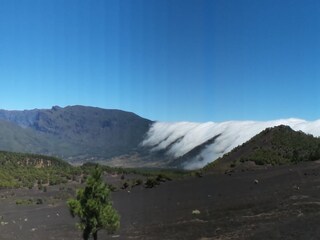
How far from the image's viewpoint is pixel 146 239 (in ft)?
168

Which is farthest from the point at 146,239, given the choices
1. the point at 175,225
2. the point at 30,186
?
the point at 30,186

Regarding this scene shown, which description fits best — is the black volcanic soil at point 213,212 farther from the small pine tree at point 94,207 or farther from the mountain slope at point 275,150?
the mountain slope at point 275,150

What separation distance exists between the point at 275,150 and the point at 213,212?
186ft

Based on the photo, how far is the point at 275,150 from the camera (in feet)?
374

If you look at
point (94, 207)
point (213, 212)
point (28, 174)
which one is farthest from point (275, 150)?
point (28, 174)

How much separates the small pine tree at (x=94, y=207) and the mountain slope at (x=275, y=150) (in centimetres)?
6148

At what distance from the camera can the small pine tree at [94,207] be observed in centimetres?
4491

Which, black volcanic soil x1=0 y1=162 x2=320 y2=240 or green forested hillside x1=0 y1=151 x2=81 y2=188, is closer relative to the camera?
black volcanic soil x1=0 y1=162 x2=320 y2=240

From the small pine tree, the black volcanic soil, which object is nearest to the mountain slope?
the black volcanic soil

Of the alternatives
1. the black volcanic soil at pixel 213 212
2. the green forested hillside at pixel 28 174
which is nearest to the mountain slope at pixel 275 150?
the black volcanic soil at pixel 213 212

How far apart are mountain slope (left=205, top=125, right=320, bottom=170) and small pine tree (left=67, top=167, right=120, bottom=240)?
61.5 m

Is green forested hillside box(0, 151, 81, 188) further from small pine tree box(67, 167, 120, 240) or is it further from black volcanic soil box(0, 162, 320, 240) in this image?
small pine tree box(67, 167, 120, 240)

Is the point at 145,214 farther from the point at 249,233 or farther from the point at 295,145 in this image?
the point at 295,145

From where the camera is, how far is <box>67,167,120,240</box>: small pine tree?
44.9 metres
